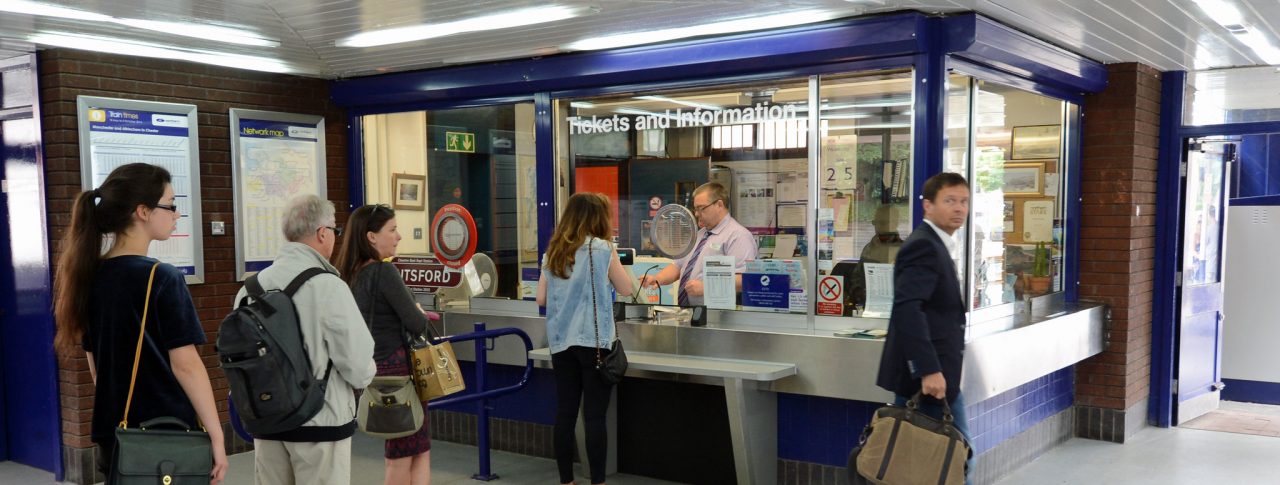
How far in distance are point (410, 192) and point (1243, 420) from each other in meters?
6.14

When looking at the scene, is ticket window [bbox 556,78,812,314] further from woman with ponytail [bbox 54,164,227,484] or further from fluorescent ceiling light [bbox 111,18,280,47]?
woman with ponytail [bbox 54,164,227,484]

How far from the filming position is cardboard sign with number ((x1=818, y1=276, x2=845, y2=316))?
5.08 metres

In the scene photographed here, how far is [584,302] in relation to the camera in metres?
4.69

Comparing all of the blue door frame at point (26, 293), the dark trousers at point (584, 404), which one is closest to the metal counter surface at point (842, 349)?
the dark trousers at point (584, 404)

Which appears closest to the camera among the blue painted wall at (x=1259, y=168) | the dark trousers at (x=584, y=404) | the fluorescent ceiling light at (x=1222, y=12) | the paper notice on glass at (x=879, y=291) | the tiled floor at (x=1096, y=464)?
the fluorescent ceiling light at (x=1222, y=12)

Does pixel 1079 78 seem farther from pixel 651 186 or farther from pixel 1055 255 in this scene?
pixel 651 186

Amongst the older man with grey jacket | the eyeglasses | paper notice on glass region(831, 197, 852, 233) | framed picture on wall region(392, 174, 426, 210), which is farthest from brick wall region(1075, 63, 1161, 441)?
the older man with grey jacket

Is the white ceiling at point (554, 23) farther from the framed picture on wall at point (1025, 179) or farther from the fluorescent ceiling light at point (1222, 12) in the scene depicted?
the framed picture on wall at point (1025, 179)

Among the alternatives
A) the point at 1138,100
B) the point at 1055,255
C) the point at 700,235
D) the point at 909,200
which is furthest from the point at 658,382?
the point at 1138,100

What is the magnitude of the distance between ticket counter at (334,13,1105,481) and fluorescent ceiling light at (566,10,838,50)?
9 centimetres

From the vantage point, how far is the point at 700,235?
18.7 ft

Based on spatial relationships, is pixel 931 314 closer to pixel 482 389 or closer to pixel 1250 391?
pixel 482 389

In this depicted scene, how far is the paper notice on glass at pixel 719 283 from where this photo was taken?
5.44 meters

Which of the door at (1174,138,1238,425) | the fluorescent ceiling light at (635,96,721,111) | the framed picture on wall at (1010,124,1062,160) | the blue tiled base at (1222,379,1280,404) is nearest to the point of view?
the fluorescent ceiling light at (635,96,721,111)
